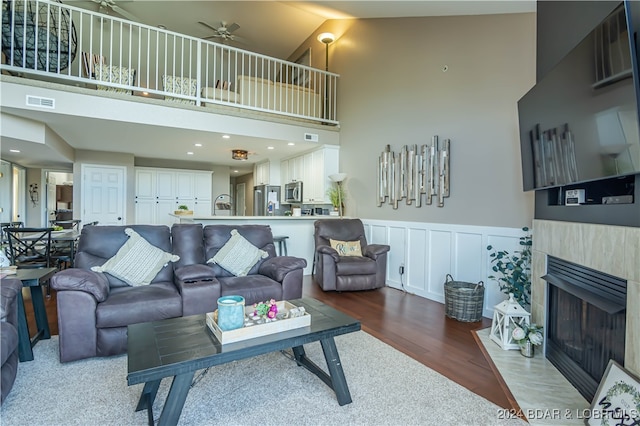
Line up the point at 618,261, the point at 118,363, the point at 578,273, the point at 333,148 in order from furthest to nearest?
the point at 333,148, the point at 118,363, the point at 578,273, the point at 618,261

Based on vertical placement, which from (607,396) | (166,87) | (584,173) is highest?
(166,87)

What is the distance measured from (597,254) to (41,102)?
545 cm

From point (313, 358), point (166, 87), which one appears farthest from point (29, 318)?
point (166, 87)

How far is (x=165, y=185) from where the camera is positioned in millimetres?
7895

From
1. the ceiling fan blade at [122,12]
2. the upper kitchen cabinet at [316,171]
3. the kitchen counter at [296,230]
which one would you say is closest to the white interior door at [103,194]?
the kitchen counter at [296,230]

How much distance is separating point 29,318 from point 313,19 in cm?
664

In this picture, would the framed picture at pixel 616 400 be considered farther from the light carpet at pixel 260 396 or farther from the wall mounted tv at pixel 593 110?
the wall mounted tv at pixel 593 110

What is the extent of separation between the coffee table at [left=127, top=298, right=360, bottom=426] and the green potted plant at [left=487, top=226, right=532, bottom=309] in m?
1.85

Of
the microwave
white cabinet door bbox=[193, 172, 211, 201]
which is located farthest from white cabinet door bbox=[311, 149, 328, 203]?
white cabinet door bbox=[193, 172, 211, 201]

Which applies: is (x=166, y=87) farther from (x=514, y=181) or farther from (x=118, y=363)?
(x=514, y=181)

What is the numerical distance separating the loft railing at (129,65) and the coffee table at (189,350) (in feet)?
11.1

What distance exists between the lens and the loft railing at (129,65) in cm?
394

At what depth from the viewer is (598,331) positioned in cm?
187

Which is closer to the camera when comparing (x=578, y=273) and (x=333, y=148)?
(x=578, y=273)
